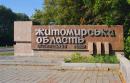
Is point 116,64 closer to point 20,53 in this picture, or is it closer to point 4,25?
point 20,53

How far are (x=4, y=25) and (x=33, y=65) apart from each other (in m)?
67.7

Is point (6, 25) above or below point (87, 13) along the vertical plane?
above

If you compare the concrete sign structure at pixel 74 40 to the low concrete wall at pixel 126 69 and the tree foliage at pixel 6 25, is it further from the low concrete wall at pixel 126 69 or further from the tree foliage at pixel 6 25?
the tree foliage at pixel 6 25

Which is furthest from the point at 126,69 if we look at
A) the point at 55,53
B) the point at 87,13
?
the point at 87,13

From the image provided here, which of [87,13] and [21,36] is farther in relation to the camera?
[87,13]

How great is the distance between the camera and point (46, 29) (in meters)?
29.5

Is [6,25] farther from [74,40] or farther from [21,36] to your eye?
[74,40]

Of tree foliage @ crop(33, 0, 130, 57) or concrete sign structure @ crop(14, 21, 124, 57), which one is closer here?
concrete sign structure @ crop(14, 21, 124, 57)

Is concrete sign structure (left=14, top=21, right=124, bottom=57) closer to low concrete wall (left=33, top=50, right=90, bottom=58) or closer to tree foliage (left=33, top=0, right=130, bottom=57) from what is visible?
low concrete wall (left=33, top=50, right=90, bottom=58)

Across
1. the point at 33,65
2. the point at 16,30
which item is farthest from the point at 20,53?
the point at 33,65

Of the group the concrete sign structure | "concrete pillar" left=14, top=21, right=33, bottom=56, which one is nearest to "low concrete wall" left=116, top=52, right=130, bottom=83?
the concrete sign structure

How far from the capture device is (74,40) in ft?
94.7

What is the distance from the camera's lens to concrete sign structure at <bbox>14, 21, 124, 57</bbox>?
28.5 m

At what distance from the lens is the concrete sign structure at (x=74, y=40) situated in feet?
93.4
